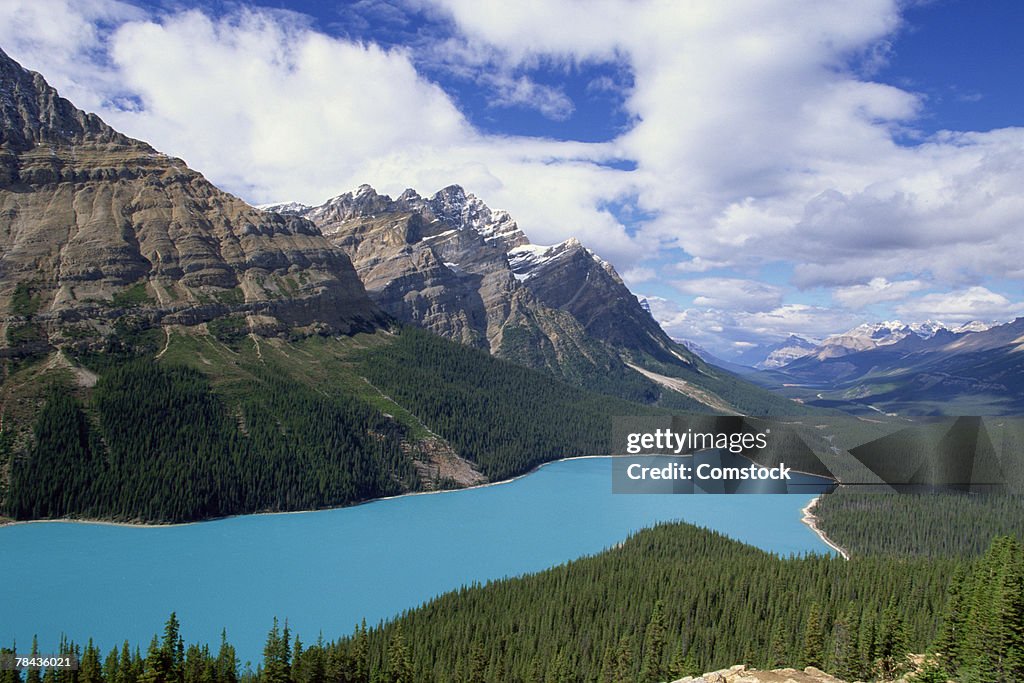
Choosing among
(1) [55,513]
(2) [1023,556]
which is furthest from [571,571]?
(1) [55,513]

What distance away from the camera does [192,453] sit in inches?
4648

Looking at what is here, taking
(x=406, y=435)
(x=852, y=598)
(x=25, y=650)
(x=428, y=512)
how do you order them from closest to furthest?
(x=25, y=650)
(x=852, y=598)
(x=428, y=512)
(x=406, y=435)

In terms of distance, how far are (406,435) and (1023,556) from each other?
120m

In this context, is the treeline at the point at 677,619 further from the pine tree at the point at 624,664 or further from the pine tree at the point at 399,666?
the pine tree at the point at 399,666

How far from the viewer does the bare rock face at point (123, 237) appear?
147000 millimetres

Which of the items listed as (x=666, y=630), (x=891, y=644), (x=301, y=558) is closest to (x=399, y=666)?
(x=666, y=630)

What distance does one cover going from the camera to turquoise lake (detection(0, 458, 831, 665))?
69375mm

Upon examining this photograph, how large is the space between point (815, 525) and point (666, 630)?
70.2 m

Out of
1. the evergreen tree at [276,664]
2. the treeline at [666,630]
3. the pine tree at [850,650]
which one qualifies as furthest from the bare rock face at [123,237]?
the pine tree at [850,650]

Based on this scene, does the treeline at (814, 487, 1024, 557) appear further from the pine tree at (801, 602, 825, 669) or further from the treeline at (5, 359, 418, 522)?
the treeline at (5, 359, 418, 522)

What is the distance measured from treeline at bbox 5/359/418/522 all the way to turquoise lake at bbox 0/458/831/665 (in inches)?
157

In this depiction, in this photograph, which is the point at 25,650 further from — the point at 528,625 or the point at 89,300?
the point at 89,300

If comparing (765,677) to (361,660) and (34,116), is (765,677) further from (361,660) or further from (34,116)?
(34,116)

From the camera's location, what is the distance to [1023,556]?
4400 centimetres
